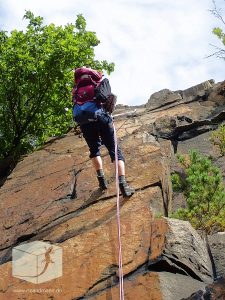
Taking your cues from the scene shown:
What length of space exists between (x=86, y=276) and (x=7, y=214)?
299cm

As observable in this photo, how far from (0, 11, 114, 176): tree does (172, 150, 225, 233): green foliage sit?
5.36 m

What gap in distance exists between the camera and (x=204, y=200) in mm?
7434

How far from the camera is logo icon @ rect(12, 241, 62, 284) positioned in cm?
584

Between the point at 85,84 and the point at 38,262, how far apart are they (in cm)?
285

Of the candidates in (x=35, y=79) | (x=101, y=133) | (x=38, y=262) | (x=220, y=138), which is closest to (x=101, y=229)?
(x=38, y=262)

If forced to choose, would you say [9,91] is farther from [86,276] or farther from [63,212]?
[86,276]

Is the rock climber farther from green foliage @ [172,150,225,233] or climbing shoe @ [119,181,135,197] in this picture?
green foliage @ [172,150,225,233]

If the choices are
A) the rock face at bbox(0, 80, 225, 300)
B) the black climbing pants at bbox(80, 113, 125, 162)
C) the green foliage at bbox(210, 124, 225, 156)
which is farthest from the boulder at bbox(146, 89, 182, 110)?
the black climbing pants at bbox(80, 113, 125, 162)

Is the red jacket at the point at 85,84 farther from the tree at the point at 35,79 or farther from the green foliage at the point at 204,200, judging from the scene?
the tree at the point at 35,79

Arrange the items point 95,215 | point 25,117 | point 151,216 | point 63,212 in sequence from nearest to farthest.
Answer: point 151,216
point 95,215
point 63,212
point 25,117

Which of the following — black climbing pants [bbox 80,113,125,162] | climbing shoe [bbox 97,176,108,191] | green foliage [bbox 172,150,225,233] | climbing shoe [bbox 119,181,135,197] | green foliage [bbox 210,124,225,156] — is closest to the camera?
green foliage [bbox 172,150,225,233]

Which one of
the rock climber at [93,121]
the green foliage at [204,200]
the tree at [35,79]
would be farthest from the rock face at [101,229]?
the tree at [35,79]

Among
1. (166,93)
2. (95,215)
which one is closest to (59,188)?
(95,215)

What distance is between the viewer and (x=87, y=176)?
8445 mm
